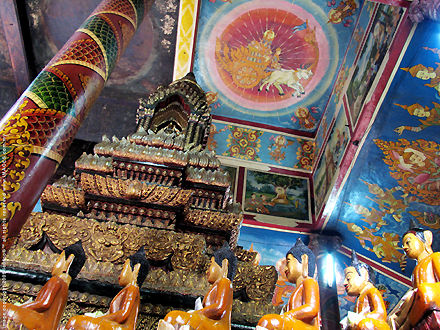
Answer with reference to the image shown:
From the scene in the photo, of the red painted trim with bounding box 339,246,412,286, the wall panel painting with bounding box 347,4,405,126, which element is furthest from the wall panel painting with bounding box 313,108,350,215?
A: the red painted trim with bounding box 339,246,412,286

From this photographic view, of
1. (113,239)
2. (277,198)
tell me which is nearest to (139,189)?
(113,239)

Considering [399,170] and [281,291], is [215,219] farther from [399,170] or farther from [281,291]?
[399,170]

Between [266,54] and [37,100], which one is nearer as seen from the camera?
[37,100]

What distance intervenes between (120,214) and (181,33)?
17.9 feet

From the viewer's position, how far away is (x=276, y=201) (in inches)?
295

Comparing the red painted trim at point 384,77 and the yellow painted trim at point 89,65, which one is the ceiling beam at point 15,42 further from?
the red painted trim at point 384,77

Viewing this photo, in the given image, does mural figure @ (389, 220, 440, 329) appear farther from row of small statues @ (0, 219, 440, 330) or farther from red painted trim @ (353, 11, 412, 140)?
red painted trim @ (353, 11, 412, 140)

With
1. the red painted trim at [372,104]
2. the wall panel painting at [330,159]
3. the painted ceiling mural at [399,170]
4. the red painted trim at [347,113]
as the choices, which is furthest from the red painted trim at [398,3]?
the wall panel painting at [330,159]

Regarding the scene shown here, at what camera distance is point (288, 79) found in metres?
8.11

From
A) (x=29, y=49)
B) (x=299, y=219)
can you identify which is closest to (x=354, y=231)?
(x=299, y=219)

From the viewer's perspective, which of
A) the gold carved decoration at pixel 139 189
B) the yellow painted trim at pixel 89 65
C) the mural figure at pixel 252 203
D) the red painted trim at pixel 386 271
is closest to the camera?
the gold carved decoration at pixel 139 189

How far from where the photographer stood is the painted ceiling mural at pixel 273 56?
7375mm

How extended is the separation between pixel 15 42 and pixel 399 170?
24.4ft

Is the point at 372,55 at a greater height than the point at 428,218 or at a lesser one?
greater
